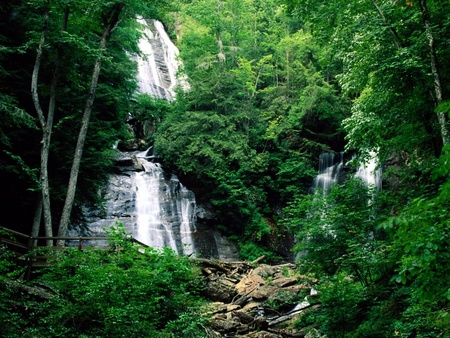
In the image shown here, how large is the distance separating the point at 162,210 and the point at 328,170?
11.1 meters

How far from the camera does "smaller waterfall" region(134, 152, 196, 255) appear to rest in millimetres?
20266

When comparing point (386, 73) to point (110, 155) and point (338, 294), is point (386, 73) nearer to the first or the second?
point (338, 294)

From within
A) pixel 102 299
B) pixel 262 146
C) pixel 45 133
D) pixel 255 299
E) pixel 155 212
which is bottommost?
pixel 255 299

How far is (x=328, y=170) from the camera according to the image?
24422 mm

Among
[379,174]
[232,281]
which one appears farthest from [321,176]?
[232,281]

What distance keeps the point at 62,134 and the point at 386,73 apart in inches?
475

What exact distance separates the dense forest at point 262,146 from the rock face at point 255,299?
1.07 m

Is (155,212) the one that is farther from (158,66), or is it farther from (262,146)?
(158,66)

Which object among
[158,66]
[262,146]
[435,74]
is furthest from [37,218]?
[158,66]

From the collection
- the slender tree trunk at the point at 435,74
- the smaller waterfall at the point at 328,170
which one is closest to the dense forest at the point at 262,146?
the slender tree trunk at the point at 435,74

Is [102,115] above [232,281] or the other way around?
above

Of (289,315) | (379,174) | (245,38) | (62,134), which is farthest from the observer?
(245,38)

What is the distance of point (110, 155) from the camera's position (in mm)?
15250

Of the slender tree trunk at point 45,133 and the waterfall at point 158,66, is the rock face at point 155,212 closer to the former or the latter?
the slender tree trunk at point 45,133
